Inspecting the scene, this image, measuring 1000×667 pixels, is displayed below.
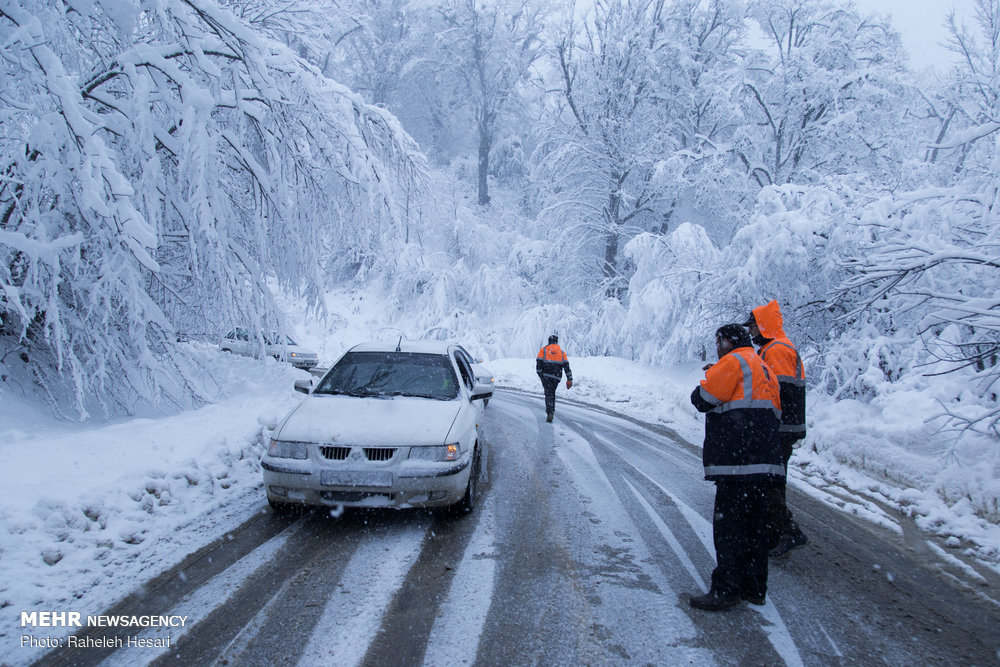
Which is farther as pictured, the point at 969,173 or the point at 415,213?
the point at 415,213

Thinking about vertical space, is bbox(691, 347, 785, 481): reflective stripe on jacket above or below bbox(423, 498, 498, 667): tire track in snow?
above

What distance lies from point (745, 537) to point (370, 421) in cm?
303

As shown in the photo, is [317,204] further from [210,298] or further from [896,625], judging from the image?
[896,625]

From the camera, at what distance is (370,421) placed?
455 centimetres

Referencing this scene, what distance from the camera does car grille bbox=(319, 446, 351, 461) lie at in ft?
13.8

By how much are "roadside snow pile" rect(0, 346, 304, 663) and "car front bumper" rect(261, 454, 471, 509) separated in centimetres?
65

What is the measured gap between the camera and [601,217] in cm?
2258

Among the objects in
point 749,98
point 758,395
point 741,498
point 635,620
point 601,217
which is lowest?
point 635,620

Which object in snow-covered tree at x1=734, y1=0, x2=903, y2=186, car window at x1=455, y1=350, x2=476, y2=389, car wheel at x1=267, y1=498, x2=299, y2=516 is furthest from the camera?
snow-covered tree at x1=734, y1=0, x2=903, y2=186

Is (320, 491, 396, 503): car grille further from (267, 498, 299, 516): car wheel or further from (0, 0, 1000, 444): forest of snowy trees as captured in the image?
(0, 0, 1000, 444): forest of snowy trees

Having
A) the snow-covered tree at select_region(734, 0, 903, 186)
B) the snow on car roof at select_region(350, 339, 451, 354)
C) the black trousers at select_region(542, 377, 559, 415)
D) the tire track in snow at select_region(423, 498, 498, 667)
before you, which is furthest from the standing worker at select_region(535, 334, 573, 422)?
the snow-covered tree at select_region(734, 0, 903, 186)

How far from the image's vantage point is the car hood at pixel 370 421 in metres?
4.29

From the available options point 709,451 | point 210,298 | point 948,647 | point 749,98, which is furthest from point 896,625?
point 749,98

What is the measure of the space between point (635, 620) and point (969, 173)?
26.7ft
